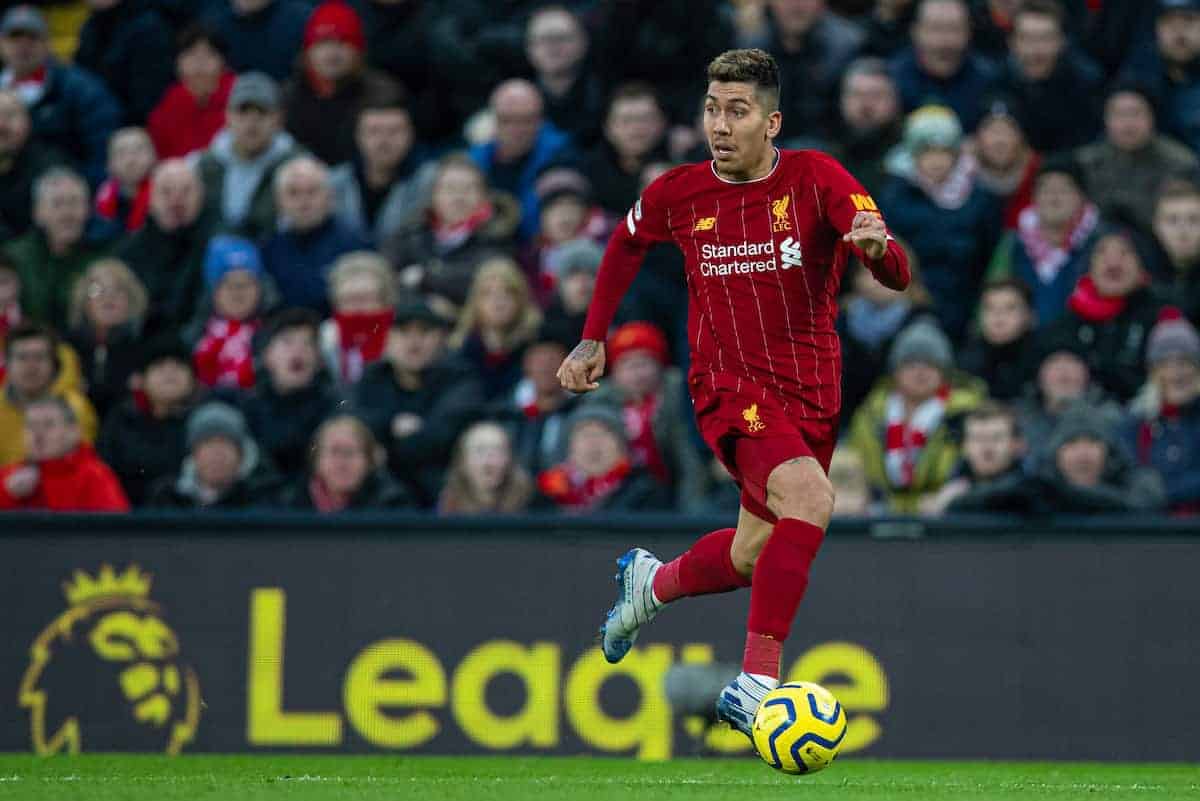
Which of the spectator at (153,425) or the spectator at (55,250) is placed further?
the spectator at (55,250)

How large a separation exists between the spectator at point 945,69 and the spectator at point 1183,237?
1559mm

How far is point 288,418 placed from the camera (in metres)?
11.0

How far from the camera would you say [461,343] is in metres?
11.4

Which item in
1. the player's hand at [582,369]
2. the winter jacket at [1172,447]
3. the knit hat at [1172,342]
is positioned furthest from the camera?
the knit hat at [1172,342]

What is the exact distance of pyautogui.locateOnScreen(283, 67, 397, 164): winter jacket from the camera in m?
13.0

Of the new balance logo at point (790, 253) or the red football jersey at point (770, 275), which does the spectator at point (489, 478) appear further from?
the new balance logo at point (790, 253)

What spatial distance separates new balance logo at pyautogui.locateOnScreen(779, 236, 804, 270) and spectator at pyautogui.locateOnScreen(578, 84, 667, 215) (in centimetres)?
493

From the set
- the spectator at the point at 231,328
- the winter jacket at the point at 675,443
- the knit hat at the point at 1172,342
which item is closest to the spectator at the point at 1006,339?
the knit hat at the point at 1172,342

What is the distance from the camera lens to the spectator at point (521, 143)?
12406 mm

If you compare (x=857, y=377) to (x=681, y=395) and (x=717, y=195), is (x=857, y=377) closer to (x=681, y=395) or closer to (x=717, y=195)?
(x=681, y=395)

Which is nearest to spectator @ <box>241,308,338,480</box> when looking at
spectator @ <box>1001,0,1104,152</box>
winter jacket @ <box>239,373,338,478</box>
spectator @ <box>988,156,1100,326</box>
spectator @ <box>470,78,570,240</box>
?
winter jacket @ <box>239,373,338,478</box>

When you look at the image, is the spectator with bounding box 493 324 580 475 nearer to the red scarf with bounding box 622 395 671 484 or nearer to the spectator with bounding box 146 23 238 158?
the red scarf with bounding box 622 395 671 484

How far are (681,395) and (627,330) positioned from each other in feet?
1.43

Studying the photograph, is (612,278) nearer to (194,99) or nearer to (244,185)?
(244,185)
